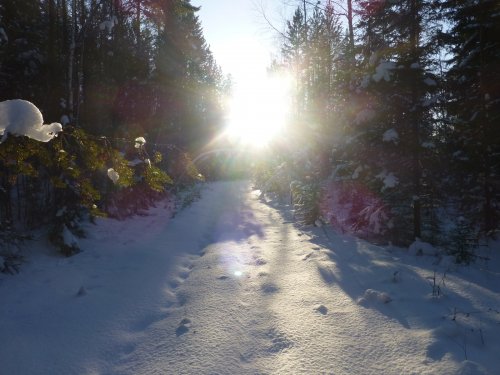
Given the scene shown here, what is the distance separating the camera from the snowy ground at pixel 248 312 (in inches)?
133

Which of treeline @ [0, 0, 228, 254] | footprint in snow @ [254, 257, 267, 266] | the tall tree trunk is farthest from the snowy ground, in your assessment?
treeline @ [0, 0, 228, 254]

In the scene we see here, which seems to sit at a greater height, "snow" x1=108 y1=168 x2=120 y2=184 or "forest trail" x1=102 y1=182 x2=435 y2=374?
"snow" x1=108 y1=168 x2=120 y2=184

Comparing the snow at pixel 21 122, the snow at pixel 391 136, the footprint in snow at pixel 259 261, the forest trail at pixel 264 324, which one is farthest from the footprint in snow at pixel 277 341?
the snow at pixel 391 136

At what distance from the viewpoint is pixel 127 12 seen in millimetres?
14758

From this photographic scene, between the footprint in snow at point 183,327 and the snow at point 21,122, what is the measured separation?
2.70 meters

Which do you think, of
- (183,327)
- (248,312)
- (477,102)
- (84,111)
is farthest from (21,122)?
(84,111)

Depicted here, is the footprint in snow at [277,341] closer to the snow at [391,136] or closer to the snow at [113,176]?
the snow at [113,176]

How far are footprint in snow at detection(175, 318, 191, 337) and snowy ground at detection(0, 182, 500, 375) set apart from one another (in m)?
0.02

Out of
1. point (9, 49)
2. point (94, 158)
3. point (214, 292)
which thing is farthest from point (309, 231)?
point (9, 49)

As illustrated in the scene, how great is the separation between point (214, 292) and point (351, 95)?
271 inches

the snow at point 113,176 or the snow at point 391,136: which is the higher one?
the snow at point 391,136

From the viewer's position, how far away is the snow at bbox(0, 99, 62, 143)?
2393mm

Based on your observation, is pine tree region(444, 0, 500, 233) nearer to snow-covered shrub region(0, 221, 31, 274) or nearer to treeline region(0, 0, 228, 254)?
treeline region(0, 0, 228, 254)

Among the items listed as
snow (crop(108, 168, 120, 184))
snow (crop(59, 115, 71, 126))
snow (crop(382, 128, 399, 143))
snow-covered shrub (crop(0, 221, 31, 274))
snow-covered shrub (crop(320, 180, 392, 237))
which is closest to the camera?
snow (crop(108, 168, 120, 184))
